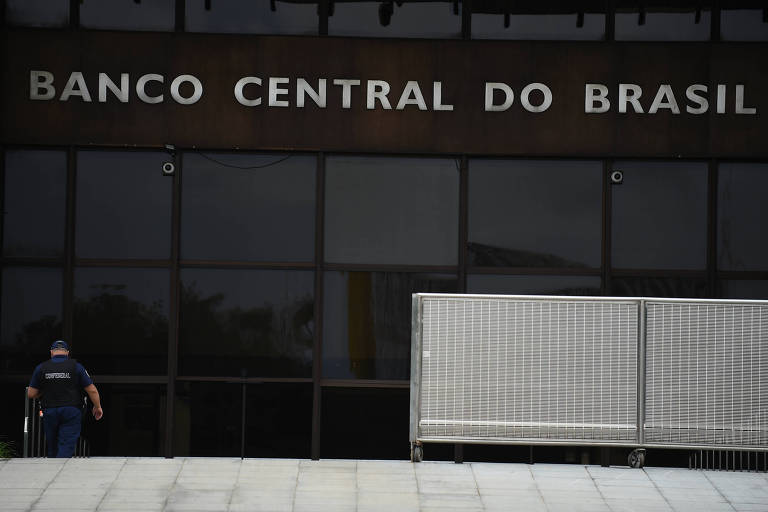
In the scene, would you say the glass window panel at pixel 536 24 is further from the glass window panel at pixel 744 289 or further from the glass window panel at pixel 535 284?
the glass window panel at pixel 744 289

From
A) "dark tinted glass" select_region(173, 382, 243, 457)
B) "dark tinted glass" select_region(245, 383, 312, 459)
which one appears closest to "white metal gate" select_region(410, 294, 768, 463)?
"dark tinted glass" select_region(245, 383, 312, 459)

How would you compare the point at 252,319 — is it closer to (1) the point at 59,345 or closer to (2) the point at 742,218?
(1) the point at 59,345

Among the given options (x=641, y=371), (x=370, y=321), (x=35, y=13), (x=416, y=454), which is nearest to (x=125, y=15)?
(x=35, y=13)

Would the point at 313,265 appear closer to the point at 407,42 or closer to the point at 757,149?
the point at 407,42

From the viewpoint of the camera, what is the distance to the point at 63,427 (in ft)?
35.8

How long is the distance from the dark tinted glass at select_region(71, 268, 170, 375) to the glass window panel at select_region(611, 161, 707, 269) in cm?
543

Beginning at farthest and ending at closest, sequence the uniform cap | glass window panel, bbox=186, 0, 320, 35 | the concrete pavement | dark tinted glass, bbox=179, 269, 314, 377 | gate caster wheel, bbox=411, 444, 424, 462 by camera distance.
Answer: glass window panel, bbox=186, 0, 320, 35
dark tinted glass, bbox=179, 269, 314, 377
the uniform cap
gate caster wheel, bbox=411, 444, 424, 462
the concrete pavement

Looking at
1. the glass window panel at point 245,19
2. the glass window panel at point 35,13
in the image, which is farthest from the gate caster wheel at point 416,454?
the glass window panel at point 35,13

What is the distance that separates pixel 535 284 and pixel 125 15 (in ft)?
19.0

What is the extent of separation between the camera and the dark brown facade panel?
38.3 feet

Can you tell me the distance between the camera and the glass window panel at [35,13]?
38.4 feet

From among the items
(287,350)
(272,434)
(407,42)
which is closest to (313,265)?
(287,350)

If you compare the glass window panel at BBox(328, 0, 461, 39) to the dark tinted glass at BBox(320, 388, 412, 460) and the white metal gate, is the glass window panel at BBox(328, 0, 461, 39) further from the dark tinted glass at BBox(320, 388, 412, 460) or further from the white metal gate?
the dark tinted glass at BBox(320, 388, 412, 460)

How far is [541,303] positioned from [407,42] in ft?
12.2
